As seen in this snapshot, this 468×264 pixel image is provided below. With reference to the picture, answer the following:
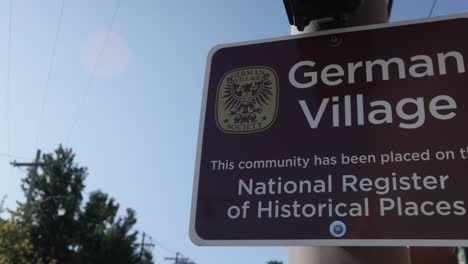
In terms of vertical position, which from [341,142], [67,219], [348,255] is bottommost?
[348,255]

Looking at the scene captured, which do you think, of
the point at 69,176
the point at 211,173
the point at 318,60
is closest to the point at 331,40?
the point at 318,60

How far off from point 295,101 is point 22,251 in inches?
865

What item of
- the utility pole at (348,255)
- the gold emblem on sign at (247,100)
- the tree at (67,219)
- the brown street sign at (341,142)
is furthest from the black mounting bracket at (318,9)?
the tree at (67,219)

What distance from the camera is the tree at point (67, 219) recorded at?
40594mm

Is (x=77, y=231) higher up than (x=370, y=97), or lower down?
higher up

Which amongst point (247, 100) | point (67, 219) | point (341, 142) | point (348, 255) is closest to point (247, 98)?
point (247, 100)

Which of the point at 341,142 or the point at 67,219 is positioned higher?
the point at 67,219

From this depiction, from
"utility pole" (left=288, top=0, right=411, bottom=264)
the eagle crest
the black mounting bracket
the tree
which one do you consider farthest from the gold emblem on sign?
the tree

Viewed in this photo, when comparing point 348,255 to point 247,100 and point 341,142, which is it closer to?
point 341,142

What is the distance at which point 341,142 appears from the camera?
1.60m

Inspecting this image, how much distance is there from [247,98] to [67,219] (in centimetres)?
4304

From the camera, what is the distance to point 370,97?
1.66 m

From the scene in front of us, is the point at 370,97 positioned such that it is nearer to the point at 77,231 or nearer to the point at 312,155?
the point at 312,155

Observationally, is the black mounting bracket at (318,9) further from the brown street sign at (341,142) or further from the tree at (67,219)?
the tree at (67,219)
